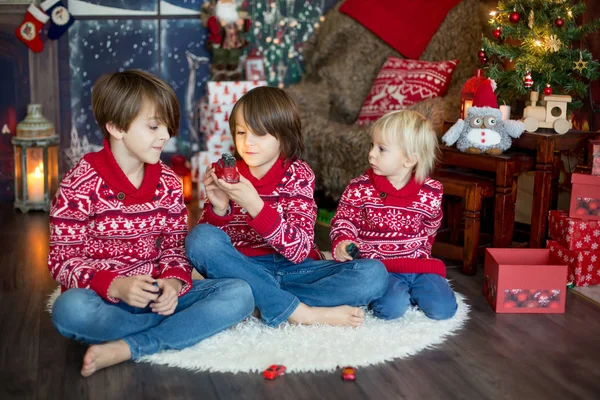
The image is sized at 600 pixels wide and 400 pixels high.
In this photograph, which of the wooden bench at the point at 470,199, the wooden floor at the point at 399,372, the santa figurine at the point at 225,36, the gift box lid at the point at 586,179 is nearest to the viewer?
the wooden floor at the point at 399,372

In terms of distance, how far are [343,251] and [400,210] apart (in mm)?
249

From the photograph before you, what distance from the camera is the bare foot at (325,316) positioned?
2.14 m

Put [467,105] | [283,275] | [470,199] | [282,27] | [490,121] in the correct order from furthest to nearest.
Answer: [282,27], [467,105], [490,121], [470,199], [283,275]

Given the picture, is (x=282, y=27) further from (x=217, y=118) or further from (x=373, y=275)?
(x=373, y=275)

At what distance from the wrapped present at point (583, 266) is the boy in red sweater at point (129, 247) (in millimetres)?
1194

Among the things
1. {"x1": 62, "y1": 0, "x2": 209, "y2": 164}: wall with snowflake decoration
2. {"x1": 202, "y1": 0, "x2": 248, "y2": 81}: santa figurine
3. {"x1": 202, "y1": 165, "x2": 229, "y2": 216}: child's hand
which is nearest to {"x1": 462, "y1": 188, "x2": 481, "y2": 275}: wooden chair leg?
{"x1": 202, "y1": 165, "x2": 229, "y2": 216}: child's hand

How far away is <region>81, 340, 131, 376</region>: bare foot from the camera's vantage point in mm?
1828

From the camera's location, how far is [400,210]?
7.64ft

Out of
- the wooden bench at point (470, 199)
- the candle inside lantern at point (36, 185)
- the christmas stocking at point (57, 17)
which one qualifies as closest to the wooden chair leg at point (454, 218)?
the wooden bench at point (470, 199)

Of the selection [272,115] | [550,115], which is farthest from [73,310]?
[550,115]

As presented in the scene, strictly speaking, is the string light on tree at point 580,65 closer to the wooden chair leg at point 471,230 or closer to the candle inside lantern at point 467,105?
the candle inside lantern at point 467,105

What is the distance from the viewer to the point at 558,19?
9.35ft

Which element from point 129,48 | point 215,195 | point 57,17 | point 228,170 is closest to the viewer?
point 228,170

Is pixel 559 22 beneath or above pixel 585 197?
above
